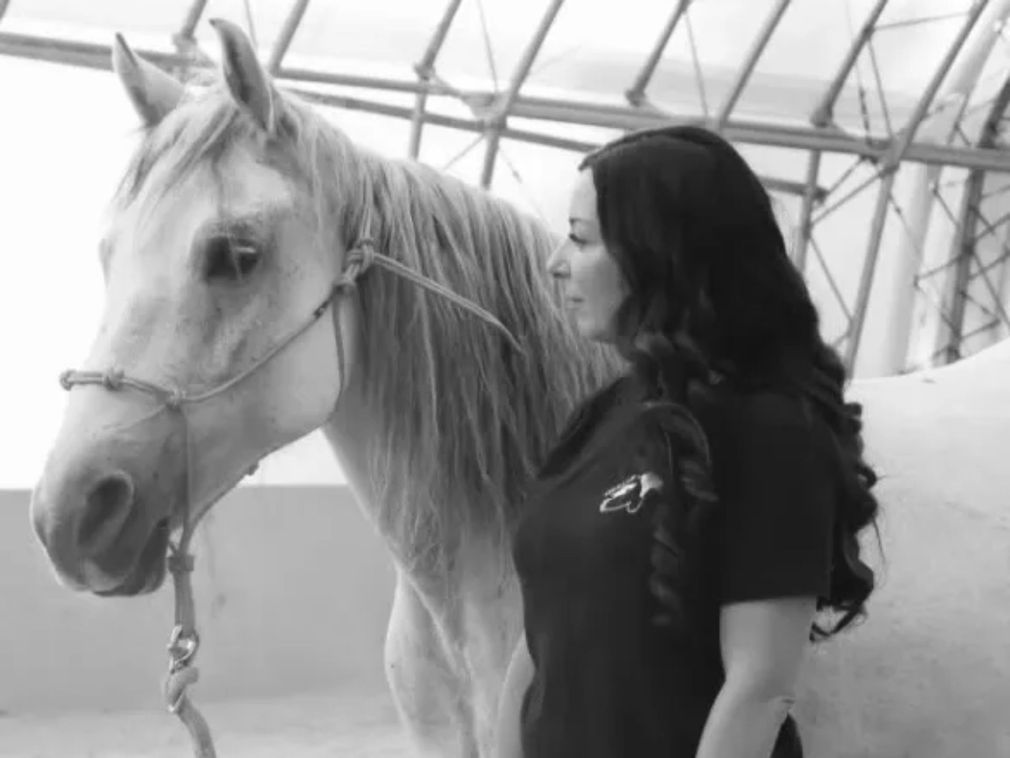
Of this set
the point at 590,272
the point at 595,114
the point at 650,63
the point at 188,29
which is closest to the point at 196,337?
the point at 590,272

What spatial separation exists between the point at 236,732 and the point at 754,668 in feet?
10.2

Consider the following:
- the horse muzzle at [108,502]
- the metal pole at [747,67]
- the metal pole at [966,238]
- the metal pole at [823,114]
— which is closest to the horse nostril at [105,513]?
the horse muzzle at [108,502]

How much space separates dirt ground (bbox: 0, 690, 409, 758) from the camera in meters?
3.76

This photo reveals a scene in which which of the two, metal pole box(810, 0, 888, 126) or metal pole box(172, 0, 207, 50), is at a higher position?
→ metal pole box(172, 0, 207, 50)

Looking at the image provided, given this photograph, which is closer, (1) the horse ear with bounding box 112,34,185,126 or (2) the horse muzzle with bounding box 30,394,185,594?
(2) the horse muzzle with bounding box 30,394,185,594

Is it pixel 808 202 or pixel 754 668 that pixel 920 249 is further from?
pixel 754 668

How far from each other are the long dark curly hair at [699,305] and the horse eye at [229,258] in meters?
0.41

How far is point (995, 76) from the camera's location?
657 cm

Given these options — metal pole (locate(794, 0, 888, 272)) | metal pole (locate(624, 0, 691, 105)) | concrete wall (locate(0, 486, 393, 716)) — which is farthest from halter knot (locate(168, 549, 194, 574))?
metal pole (locate(794, 0, 888, 272))

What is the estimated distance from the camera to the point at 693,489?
104 cm

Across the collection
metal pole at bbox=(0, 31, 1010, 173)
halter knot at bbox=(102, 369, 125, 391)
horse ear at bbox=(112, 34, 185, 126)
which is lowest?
metal pole at bbox=(0, 31, 1010, 173)

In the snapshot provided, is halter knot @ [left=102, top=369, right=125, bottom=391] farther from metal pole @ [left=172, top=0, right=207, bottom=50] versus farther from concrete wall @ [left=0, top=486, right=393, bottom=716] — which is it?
metal pole @ [left=172, top=0, right=207, bottom=50]

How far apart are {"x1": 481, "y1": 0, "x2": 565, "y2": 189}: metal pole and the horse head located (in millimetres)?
3751

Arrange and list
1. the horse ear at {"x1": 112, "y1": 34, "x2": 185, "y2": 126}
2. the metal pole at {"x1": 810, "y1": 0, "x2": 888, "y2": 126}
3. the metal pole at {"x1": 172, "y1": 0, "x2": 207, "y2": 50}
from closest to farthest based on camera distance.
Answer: the horse ear at {"x1": 112, "y1": 34, "x2": 185, "y2": 126} < the metal pole at {"x1": 172, "y1": 0, "x2": 207, "y2": 50} < the metal pole at {"x1": 810, "y1": 0, "x2": 888, "y2": 126}
